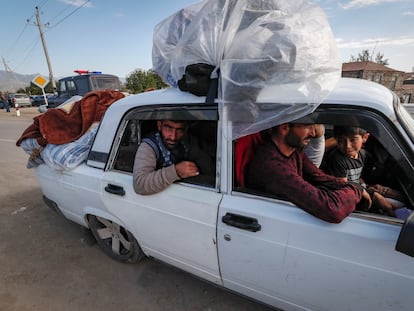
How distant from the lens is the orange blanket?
2379 mm

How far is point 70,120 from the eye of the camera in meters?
2.45

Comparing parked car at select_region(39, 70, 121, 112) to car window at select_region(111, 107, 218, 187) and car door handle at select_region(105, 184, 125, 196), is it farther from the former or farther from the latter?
car door handle at select_region(105, 184, 125, 196)

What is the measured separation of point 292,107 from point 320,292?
101 centimetres

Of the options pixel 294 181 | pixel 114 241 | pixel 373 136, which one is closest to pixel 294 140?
pixel 294 181

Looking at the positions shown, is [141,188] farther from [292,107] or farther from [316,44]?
[316,44]

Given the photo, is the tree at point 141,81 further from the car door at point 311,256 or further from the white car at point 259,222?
the car door at point 311,256

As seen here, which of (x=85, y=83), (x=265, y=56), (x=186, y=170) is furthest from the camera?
(x=85, y=83)

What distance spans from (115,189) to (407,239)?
1793mm

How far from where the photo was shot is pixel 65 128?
8.00 feet

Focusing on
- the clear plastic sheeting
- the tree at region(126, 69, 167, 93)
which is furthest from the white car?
the tree at region(126, 69, 167, 93)

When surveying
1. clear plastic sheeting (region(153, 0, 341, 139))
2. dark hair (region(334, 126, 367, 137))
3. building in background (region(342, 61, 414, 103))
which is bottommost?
dark hair (region(334, 126, 367, 137))

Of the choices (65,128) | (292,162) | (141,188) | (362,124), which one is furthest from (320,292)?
(65,128)

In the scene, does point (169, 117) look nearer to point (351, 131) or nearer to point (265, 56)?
point (265, 56)

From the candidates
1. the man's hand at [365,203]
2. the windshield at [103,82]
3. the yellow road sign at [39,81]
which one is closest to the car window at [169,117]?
the man's hand at [365,203]
